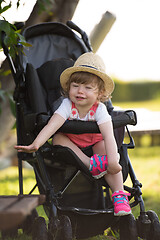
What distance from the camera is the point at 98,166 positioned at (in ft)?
8.55

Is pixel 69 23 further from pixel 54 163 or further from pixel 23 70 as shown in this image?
pixel 54 163

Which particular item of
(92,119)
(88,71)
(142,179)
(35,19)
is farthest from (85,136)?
(142,179)

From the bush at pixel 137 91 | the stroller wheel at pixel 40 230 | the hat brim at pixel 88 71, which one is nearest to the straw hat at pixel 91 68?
the hat brim at pixel 88 71

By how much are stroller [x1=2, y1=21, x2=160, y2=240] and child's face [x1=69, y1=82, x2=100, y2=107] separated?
0.16 meters

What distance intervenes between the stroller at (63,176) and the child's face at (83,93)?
164mm

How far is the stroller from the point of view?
2572 mm

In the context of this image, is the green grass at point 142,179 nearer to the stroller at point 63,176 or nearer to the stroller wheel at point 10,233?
the stroller wheel at point 10,233

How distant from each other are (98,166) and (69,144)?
238mm

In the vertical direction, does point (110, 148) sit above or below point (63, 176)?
above

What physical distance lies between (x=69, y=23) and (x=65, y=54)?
10.2 inches

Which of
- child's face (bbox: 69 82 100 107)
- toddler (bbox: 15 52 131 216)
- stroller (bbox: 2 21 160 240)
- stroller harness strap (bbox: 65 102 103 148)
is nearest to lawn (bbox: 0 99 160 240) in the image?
stroller (bbox: 2 21 160 240)

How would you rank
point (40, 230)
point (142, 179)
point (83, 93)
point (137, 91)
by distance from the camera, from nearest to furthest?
point (40, 230)
point (83, 93)
point (142, 179)
point (137, 91)

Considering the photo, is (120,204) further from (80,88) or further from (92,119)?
(80,88)

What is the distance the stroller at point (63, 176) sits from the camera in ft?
8.44
